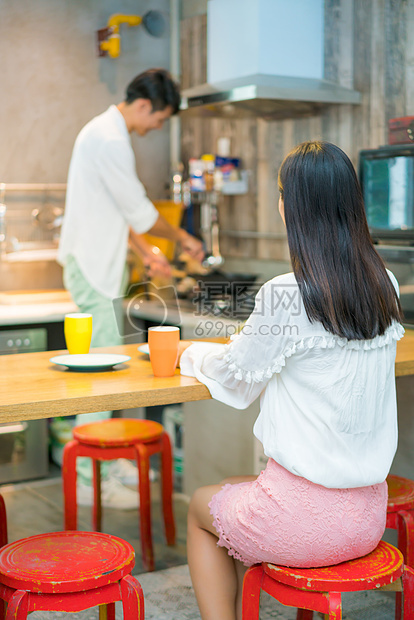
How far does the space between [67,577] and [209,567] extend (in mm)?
349

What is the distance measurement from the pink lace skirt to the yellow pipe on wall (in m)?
2.69

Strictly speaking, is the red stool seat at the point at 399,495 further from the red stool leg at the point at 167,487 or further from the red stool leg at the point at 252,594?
the red stool leg at the point at 167,487

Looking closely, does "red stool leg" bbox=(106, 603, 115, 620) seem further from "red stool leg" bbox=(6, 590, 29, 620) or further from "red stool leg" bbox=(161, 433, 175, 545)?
"red stool leg" bbox=(161, 433, 175, 545)

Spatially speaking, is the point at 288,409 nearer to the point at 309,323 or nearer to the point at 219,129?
the point at 309,323

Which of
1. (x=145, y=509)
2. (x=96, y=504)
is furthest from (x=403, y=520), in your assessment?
(x=96, y=504)

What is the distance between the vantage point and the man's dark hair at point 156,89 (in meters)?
2.92

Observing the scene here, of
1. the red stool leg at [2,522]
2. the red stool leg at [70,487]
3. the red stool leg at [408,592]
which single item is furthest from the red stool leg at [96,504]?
the red stool leg at [408,592]

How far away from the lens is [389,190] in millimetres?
2414

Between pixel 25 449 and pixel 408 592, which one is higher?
pixel 408 592

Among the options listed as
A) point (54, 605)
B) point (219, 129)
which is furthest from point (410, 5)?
point (54, 605)

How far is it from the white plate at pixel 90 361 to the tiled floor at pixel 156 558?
2.70 ft

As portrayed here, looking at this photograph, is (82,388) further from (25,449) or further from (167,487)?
(25,449)

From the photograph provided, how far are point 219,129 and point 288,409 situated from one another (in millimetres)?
2515

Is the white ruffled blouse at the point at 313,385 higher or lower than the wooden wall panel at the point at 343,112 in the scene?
lower
